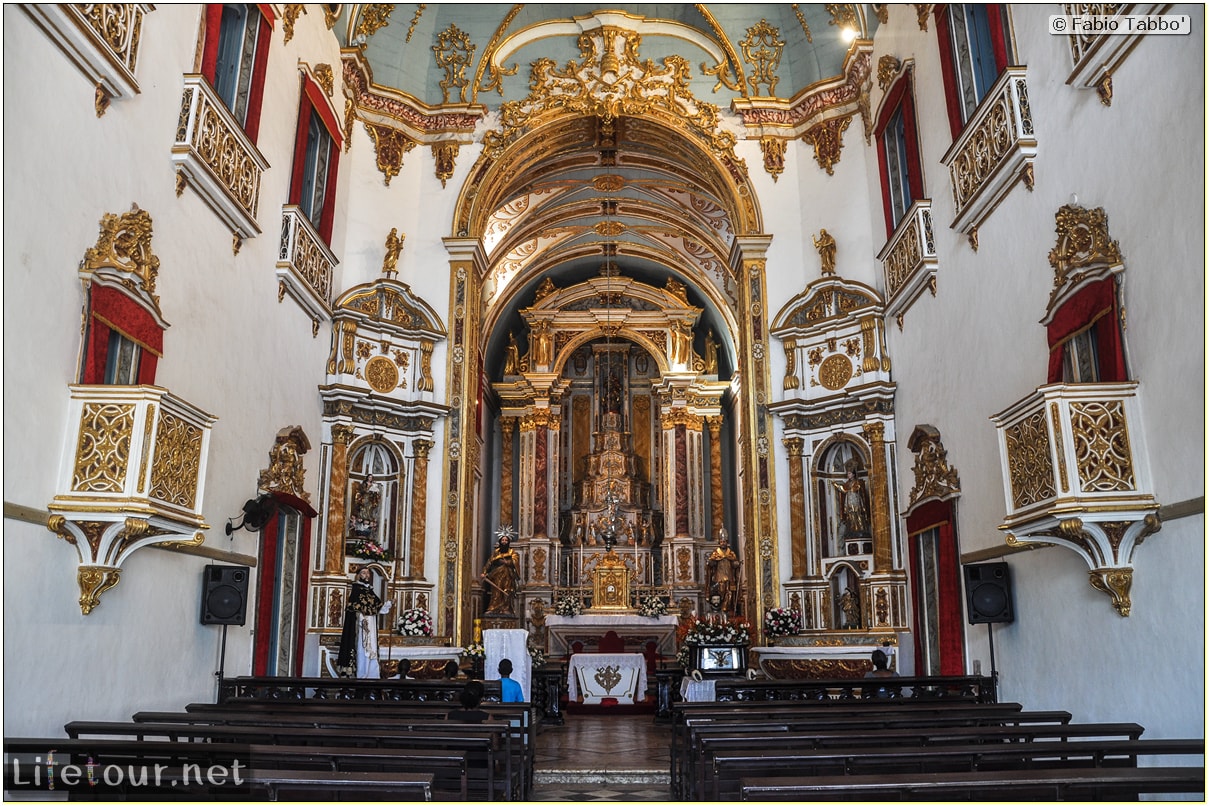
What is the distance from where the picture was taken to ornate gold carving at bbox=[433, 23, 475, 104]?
1686 cm

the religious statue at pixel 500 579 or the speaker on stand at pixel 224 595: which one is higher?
the religious statue at pixel 500 579

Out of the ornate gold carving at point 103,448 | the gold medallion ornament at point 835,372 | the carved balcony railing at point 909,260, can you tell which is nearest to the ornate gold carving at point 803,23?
the carved balcony railing at point 909,260

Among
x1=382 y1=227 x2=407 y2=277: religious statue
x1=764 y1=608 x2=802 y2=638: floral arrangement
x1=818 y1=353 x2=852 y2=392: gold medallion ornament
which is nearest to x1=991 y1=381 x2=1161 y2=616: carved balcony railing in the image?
x1=764 y1=608 x2=802 y2=638: floral arrangement

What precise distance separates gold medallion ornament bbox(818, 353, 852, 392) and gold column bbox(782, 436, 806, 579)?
40.9 inches

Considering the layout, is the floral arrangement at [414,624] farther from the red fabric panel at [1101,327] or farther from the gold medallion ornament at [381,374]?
the red fabric panel at [1101,327]

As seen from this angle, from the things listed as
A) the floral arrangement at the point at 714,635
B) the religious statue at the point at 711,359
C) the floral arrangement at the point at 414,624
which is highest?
the religious statue at the point at 711,359

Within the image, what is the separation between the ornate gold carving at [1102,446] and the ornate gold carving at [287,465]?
8933 mm

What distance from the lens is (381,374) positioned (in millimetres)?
15172

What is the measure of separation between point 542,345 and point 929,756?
21.3 meters

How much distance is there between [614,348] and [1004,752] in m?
22.6

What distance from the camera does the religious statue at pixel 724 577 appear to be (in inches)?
826

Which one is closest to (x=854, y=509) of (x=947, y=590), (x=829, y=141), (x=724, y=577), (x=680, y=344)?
(x=947, y=590)

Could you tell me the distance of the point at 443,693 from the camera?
35.4 ft

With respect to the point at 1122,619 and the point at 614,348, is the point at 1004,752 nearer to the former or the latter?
the point at 1122,619
